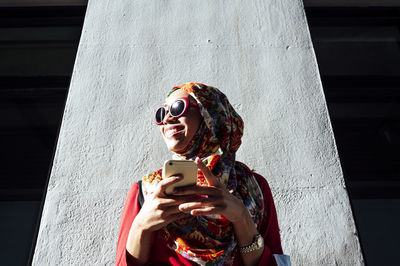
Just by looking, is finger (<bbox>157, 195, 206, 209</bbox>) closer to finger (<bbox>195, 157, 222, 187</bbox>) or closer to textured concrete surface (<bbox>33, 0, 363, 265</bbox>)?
finger (<bbox>195, 157, 222, 187</bbox>)

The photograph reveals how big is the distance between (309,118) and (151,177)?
4.98 ft

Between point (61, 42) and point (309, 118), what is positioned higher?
point (61, 42)

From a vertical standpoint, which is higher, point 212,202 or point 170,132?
point 170,132

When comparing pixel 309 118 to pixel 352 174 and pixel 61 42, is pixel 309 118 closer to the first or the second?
pixel 352 174

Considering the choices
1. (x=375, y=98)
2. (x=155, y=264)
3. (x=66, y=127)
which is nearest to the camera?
(x=155, y=264)

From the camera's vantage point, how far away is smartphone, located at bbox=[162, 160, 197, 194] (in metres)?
1.36

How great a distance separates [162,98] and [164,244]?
143 centimetres

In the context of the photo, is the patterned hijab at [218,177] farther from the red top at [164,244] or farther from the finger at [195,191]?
the finger at [195,191]

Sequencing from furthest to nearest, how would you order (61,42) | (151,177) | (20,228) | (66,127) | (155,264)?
(61,42) < (20,228) < (66,127) < (151,177) < (155,264)

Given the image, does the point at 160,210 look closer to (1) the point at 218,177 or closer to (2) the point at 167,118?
(1) the point at 218,177

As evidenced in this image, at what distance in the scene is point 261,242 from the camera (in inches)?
62.5

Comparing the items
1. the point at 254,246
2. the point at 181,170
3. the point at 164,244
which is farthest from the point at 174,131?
the point at 254,246

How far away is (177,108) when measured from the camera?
1.72 m

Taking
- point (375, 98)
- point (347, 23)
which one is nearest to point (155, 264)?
point (375, 98)
